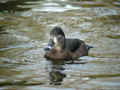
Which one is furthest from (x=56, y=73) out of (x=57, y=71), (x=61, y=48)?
(x=61, y=48)

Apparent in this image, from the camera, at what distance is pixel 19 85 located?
30.1ft

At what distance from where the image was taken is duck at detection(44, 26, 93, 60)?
11.9 meters

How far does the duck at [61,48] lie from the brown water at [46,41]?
275 mm

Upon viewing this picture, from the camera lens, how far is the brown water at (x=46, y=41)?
9.48 m

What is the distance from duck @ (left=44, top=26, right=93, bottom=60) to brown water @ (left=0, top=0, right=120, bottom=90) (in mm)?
275

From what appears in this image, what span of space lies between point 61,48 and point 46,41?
1.63 metres

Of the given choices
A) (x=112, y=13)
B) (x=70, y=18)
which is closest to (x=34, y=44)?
(x=70, y=18)

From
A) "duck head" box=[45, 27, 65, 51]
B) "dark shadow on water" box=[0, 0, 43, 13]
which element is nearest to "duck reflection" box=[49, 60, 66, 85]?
"duck head" box=[45, 27, 65, 51]

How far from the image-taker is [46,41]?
539 inches

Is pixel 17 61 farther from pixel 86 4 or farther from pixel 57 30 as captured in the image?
pixel 86 4

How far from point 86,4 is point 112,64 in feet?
28.9

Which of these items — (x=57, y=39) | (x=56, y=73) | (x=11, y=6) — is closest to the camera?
(x=56, y=73)

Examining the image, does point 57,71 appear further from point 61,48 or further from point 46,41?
point 46,41

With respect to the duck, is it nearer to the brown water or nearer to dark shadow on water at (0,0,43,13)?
the brown water
